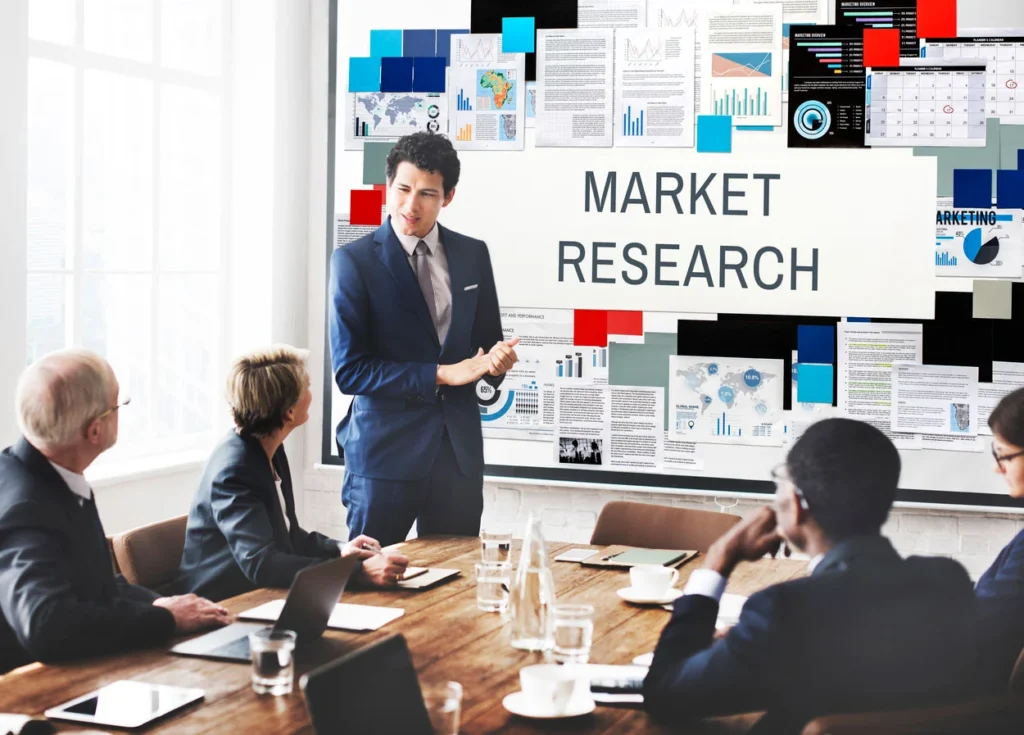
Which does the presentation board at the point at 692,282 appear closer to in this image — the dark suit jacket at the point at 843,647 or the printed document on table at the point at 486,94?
the printed document on table at the point at 486,94

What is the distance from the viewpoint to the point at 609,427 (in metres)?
4.88

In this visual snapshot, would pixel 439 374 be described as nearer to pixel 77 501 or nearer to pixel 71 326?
pixel 71 326

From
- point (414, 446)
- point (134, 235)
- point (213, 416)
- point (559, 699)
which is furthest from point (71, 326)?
point (559, 699)

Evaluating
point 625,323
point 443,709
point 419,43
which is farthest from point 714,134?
point 443,709

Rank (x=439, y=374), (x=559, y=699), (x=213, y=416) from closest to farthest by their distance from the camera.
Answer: (x=559, y=699)
(x=439, y=374)
(x=213, y=416)

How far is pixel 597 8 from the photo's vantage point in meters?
4.85

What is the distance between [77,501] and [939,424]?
10.9 ft

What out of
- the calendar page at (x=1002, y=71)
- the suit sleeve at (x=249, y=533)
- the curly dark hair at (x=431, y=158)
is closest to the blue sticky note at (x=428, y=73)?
the curly dark hair at (x=431, y=158)

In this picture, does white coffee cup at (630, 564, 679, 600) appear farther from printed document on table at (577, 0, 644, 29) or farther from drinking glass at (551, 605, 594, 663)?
printed document on table at (577, 0, 644, 29)

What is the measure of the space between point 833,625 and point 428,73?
12.4 ft

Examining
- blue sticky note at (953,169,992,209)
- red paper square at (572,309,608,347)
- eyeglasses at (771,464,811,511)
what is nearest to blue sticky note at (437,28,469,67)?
red paper square at (572,309,608,347)

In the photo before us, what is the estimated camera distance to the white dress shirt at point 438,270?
14.1ft

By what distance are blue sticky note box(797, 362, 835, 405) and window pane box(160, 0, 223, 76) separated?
275cm

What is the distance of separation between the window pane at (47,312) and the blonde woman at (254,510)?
154cm
